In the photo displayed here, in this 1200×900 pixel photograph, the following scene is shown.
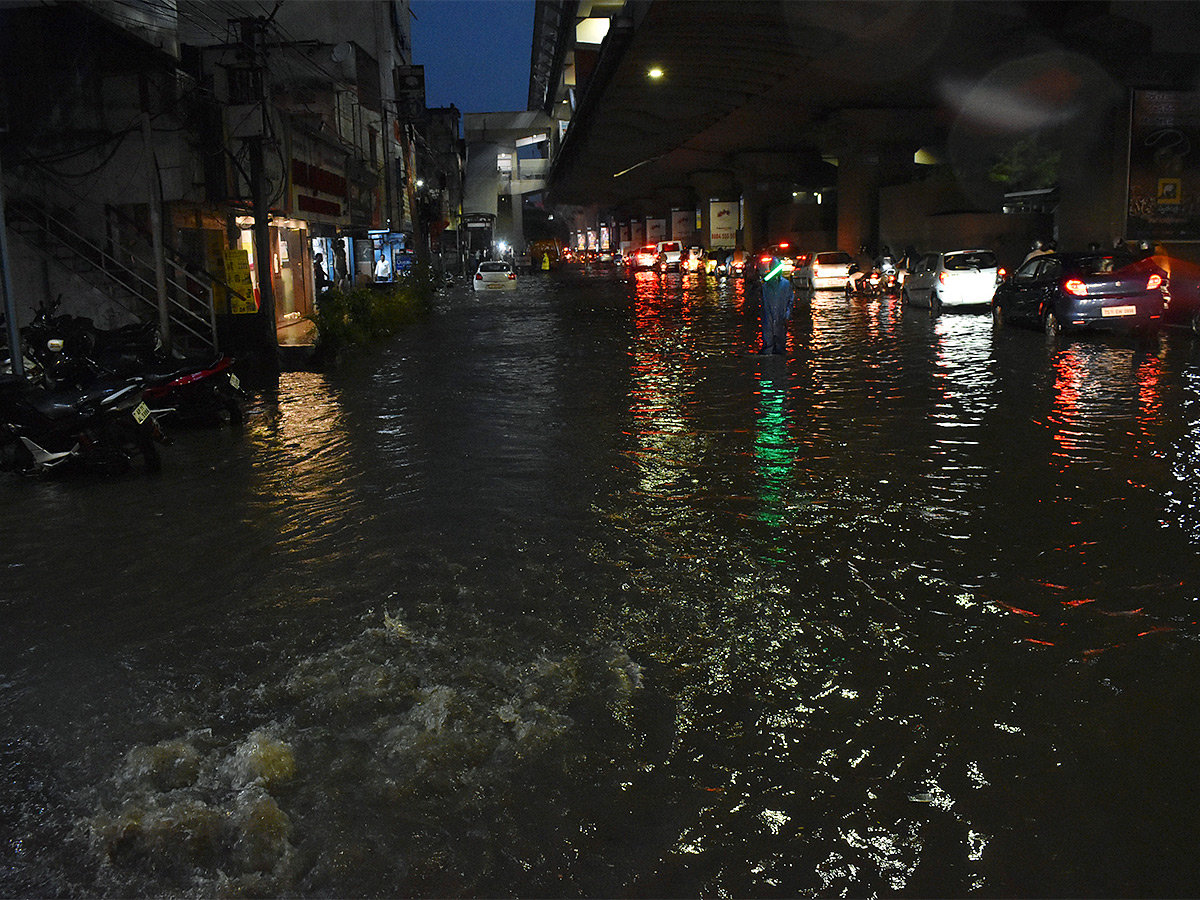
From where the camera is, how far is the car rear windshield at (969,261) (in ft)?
85.1

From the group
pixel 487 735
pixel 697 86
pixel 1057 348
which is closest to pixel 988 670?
pixel 487 735

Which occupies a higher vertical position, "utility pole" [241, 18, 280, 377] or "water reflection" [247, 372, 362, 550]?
"utility pole" [241, 18, 280, 377]

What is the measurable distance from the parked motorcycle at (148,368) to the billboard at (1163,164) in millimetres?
24235

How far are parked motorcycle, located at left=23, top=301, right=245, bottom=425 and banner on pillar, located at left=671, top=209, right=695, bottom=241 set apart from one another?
263 ft

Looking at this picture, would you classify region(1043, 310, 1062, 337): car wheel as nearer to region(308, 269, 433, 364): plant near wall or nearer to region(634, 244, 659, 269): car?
region(308, 269, 433, 364): plant near wall

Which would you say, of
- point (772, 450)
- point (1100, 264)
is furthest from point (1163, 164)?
point (772, 450)

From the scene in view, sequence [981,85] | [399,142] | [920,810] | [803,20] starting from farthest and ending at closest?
1. [399,142]
2. [981,85]
3. [803,20]
4. [920,810]

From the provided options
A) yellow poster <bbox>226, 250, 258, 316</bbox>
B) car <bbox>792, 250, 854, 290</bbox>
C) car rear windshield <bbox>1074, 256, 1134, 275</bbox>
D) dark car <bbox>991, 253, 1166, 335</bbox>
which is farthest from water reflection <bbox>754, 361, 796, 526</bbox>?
car <bbox>792, 250, 854, 290</bbox>

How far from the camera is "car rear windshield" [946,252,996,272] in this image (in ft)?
85.1

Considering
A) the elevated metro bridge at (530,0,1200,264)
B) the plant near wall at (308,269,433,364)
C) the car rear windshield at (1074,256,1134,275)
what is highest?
the elevated metro bridge at (530,0,1200,264)

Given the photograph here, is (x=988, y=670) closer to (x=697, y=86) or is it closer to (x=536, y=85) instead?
(x=697, y=86)

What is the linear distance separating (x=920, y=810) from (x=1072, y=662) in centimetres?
158

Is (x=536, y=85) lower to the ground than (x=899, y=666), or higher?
higher

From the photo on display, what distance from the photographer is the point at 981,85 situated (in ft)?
117
